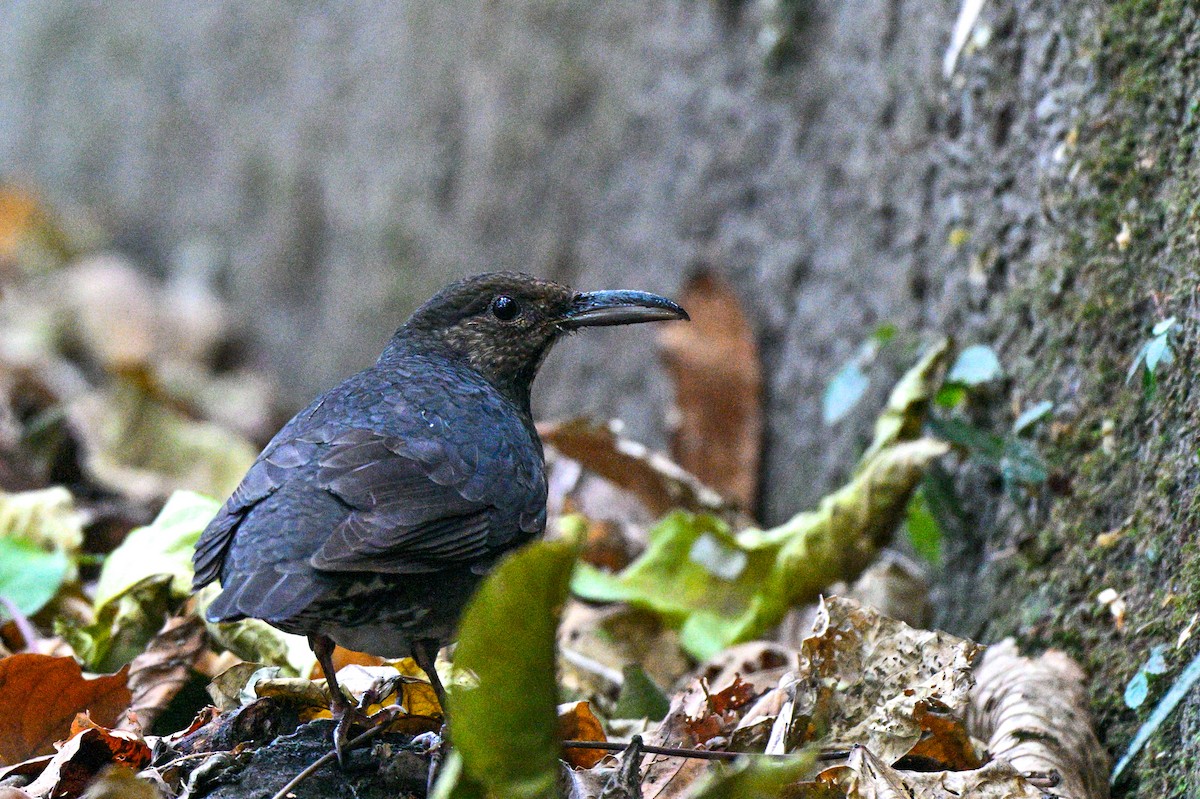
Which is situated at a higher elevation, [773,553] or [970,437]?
[970,437]

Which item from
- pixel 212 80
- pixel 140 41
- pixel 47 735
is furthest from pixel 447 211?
pixel 140 41

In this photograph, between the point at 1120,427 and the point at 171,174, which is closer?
the point at 1120,427

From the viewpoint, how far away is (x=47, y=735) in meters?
3.09

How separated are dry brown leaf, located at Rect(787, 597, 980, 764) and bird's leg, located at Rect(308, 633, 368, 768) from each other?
0.95 meters

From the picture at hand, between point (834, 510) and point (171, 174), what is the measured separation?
8.60 m

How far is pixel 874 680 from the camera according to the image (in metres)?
3.12

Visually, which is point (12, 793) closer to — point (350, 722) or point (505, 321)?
point (350, 722)

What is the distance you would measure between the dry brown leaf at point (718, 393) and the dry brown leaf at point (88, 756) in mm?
2943

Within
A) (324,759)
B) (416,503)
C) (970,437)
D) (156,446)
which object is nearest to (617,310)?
(970,437)

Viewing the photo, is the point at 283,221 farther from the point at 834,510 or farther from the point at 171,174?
the point at 834,510

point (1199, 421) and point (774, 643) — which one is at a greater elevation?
point (1199, 421)

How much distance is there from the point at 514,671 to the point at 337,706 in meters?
0.98

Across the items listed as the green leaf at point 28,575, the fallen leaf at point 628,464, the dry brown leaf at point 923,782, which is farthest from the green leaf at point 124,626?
the dry brown leaf at point 923,782

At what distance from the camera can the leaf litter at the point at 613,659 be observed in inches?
89.7
